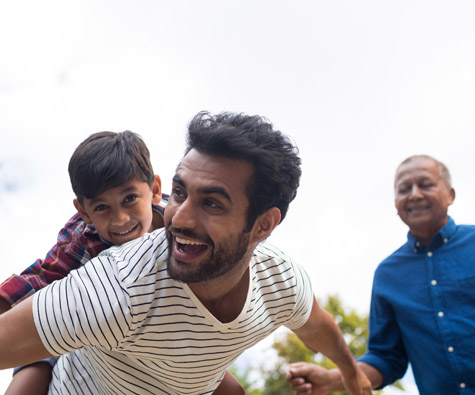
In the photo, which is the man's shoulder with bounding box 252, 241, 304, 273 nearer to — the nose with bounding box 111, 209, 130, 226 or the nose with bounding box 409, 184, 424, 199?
the nose with bounding box 111, 209, 130, 226

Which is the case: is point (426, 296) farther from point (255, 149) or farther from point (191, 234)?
point (191, 234)

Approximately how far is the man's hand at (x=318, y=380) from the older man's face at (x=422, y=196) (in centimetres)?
113

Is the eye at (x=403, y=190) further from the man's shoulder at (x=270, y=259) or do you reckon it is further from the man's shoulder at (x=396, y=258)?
the man's shoulder at (x=270, y=259)

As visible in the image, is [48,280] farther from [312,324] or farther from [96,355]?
[312,324]

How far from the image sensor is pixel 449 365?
3451 millimetres

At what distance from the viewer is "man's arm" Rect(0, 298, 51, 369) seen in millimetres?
1763

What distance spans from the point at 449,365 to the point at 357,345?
6.78 m

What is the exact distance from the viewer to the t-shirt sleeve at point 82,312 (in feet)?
5.92

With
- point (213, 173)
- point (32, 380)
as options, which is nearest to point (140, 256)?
point (213, 173)

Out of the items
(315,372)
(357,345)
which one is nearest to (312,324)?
(315,372)

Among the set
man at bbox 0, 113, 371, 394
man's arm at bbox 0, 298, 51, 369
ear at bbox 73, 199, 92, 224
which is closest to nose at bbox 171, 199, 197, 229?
man at bbox 0, 113, 371, 394

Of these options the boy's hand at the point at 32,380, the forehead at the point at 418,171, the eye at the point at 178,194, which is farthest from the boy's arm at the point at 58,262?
the forehead at the point at 418,171

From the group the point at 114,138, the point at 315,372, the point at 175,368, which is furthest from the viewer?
the point at 315,372

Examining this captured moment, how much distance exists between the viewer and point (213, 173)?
6.73 feet
